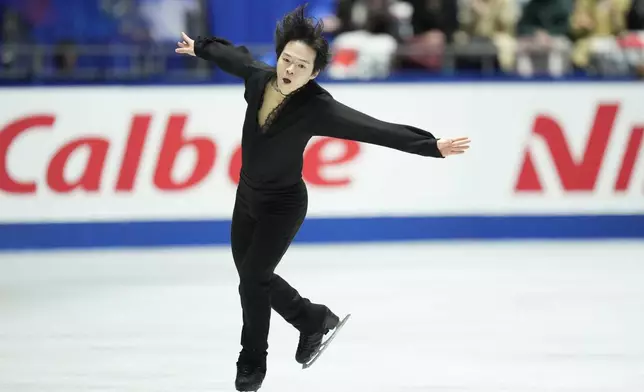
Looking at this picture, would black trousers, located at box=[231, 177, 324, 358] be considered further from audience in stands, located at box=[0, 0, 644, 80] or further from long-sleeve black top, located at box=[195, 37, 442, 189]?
audience in stands, located at box=[0, 0, 644, 80]

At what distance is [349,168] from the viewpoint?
23.8 ft

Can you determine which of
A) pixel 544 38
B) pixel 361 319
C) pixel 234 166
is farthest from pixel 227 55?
pixel 544 38

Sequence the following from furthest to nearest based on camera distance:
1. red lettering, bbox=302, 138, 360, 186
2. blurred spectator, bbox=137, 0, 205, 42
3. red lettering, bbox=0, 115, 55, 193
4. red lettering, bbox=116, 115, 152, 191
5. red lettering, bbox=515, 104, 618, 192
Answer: blurred spectator, bbox=137, 0, 205, 42 → red lettering, bbox=515, 104, 618, 192 → red lettering, bbox=302, 138, 360, 186 → red lettering, bbox=116, 115, 152, 191 → red lettering, bbox=0, 115, 55, 193

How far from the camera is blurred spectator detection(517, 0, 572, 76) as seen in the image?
8.17 meters

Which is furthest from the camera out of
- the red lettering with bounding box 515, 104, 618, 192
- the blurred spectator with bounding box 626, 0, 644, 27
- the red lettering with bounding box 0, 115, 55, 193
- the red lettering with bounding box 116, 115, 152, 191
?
the blurred spectator with bounding box 626, 0, 644, 27

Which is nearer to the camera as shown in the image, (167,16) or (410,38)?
(410,38)

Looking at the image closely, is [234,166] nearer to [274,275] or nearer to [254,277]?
[274,275]

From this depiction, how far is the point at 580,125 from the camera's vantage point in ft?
24.2

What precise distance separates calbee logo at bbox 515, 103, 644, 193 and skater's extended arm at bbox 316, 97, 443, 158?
4.10 meters

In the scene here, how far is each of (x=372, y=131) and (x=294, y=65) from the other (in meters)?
0.37

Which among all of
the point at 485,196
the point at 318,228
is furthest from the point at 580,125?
the point at 318,228

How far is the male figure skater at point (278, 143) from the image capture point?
3457mm

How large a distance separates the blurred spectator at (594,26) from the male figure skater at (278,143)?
5140 millimetres

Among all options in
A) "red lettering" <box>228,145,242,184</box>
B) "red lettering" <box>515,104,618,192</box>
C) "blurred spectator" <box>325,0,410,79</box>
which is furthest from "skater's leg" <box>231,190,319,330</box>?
"red lettering" <box>515,104,618,192</box>
